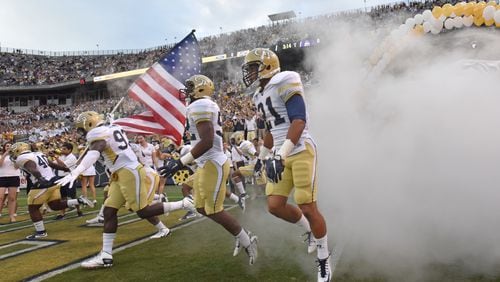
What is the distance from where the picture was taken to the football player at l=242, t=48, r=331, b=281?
3.38m

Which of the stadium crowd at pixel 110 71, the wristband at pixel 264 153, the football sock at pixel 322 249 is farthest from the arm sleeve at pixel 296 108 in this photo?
the stadium crowd at pixel 110 71

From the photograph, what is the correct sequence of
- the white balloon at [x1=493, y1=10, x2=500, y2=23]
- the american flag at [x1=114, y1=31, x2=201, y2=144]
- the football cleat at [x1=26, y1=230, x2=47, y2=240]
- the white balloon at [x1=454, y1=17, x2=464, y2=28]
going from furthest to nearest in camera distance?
the football cleat at [x1=26, y1=230, x2=47, y2=240] < the american flag at [x1=114, y1=31, x2=201, y2=144] < the white balloon at [x1=454, y1=17, x2=464, y2=28] < the white balloon at [x1=493, y1=10, x2=500, y2=23]

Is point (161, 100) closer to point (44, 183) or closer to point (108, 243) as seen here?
point (44, 183)

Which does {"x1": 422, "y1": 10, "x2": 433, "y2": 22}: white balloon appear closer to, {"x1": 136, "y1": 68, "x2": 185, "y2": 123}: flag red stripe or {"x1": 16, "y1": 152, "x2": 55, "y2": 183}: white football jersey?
{"x1": 136, "y1": 68, "x2": 185, "y2": 123}: flag red stripe

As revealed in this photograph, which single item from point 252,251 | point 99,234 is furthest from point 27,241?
point 252,251

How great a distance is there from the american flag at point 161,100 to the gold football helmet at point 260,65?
2.72 meters

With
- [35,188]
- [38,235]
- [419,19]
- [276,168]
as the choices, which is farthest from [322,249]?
[35,188]

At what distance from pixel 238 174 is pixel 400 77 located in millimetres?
4241

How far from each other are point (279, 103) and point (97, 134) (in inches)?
78.8

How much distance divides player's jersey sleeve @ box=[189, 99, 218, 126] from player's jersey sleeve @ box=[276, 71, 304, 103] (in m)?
0.83

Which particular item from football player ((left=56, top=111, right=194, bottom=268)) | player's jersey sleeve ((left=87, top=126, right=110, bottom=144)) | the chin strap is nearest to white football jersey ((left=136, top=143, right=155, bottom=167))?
football player ((left=56, top=111, right=194, bottom=268))

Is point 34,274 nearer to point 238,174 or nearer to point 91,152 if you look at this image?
point 91,152

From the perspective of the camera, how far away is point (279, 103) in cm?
363

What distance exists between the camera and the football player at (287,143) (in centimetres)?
338
